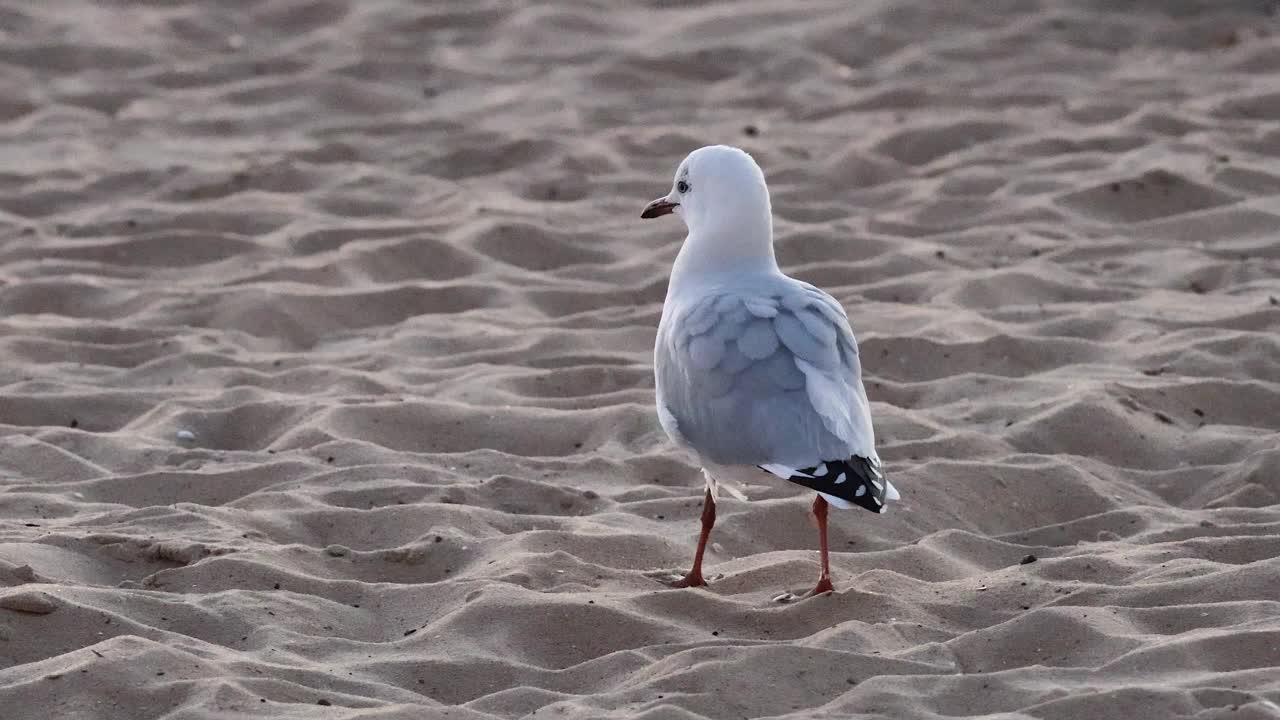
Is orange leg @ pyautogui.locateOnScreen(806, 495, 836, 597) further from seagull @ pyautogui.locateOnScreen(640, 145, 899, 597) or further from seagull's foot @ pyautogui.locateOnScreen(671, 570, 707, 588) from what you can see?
seagull's foot @ pyautogui.locateOnScreen(671, 570, 707, 588)

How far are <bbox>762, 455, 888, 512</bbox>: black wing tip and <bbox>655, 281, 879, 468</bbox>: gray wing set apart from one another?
0.02 metres

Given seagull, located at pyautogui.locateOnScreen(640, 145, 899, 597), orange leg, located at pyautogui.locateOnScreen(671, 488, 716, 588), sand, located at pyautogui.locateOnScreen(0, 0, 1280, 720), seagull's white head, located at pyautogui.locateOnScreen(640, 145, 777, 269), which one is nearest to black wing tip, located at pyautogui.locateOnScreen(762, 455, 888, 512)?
seagull, located at pyautogui.locateOnScreen(640, 145, 899, 597)

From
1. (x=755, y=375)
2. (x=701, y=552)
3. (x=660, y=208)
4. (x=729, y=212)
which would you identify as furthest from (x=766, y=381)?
Answer: (x=660, y=208)

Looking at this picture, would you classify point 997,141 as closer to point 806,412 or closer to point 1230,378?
point 1230,378

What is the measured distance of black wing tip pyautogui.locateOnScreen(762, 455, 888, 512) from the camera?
3990 millimetres

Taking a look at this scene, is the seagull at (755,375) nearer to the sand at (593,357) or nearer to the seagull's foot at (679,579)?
the seagull's foot at (679,579)

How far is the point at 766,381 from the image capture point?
14.1 feet

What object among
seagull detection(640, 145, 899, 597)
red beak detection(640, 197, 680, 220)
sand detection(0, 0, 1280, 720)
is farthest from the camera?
red beak detection(640, 197, 680, 220)

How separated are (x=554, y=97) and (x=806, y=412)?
587cm

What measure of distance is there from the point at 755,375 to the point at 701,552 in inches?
19.6

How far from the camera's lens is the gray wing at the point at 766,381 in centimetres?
418

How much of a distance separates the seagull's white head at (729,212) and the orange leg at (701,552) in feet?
2.06

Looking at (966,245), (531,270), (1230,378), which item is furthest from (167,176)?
(1230,378)

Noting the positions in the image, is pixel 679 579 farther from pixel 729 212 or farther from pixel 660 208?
pixel 660 208
